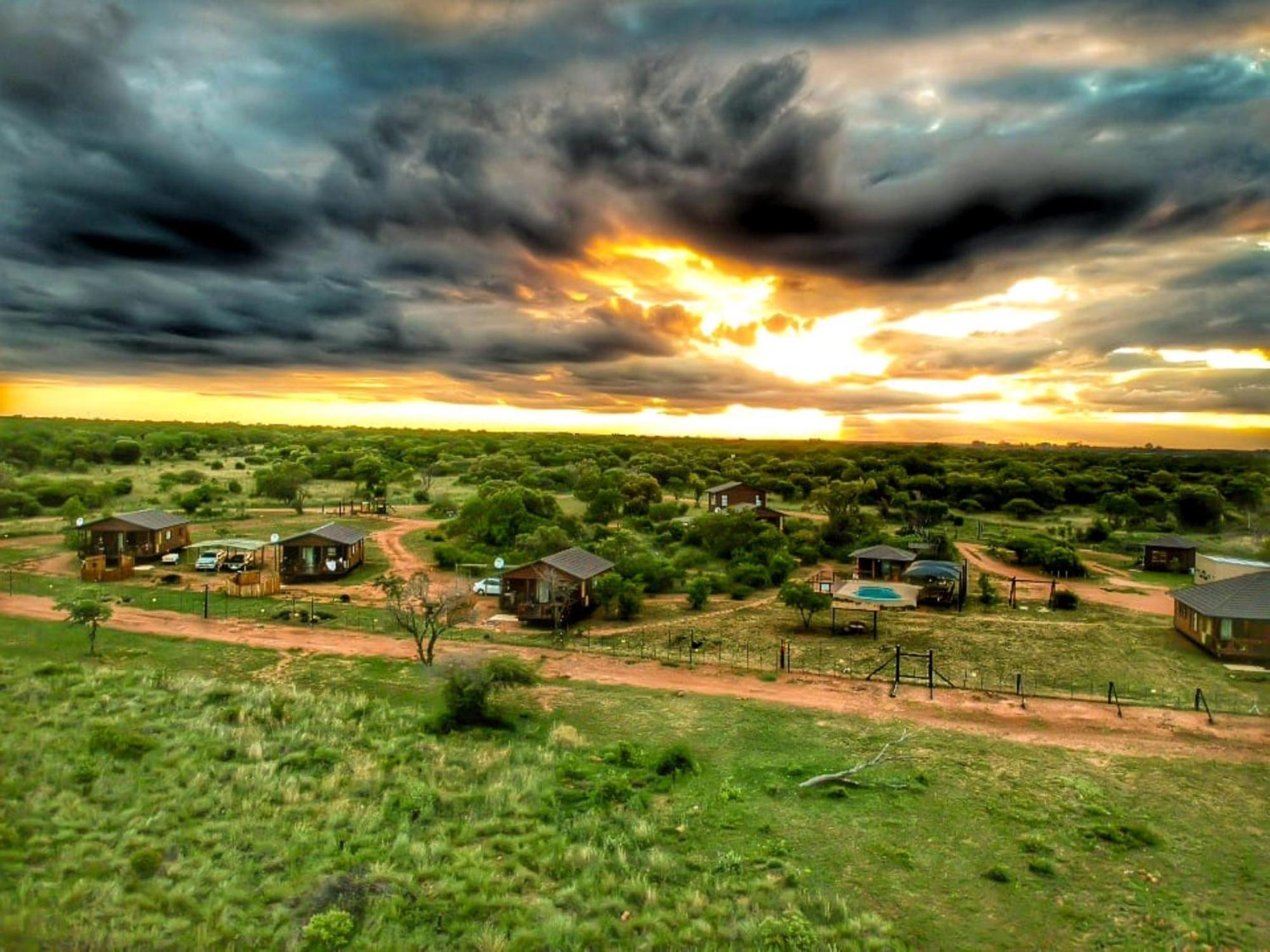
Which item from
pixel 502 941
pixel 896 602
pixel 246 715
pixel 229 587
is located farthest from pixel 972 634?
pixel 229 587

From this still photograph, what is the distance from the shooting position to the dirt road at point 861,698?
21.1m

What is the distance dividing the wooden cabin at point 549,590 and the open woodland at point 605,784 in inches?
48.0

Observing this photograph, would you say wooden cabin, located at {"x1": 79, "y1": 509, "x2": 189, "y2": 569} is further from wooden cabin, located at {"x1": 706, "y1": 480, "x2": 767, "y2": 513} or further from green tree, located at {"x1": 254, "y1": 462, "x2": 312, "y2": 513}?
wooden cabin, located at {"x1": 706, "y1": 480, "x2": 767, "y2": 513}

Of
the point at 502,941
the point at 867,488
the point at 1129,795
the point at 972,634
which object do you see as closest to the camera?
the point at 502,941

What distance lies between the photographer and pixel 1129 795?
17469 mm

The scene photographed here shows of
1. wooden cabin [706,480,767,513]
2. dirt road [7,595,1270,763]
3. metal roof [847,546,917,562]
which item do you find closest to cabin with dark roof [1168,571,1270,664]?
dirt road [7,595,1270,763]

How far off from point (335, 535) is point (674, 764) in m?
31.9

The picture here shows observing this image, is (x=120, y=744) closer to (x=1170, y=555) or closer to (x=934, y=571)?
(x=934, y=571)

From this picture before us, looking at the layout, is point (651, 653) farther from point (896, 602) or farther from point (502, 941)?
point (502, 941)

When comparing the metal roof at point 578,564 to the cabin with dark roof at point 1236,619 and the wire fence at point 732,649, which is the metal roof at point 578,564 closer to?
the wire fence at point 732,649

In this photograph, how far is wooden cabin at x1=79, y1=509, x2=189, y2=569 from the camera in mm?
42906

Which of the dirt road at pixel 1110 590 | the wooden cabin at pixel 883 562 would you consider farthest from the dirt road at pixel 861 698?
the wooden cabin at pixel 883 562

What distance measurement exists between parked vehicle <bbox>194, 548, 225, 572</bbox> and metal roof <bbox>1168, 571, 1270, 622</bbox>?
171 feet

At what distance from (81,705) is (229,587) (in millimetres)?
18391
